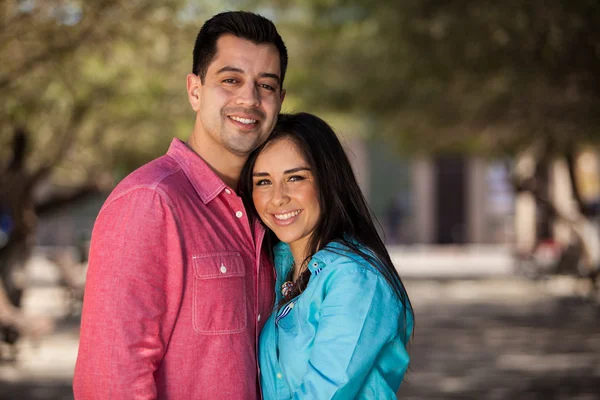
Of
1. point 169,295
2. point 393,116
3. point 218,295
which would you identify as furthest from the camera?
point 393,116

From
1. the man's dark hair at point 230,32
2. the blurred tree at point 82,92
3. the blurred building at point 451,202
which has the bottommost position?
the blurred building at point 451,202

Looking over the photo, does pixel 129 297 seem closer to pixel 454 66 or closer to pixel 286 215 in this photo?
pixel 286 215

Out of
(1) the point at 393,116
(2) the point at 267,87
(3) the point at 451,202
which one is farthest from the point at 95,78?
(3) the point at 451,202

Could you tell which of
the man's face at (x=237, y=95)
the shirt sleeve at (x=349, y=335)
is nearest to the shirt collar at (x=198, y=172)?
the man's face at (x=237, y=95)

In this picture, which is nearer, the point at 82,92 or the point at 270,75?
the point at 270,75

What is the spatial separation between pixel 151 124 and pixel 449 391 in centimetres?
787

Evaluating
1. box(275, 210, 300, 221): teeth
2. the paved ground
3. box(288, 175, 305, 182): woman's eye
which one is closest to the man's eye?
box(288, 175, 305, 182): woman's eye

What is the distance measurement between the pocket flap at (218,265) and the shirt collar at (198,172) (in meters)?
0.22

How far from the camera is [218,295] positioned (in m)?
2.78

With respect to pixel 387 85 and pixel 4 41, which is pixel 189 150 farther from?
pixel 387 85

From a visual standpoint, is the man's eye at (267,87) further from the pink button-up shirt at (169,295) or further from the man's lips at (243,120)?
the pink button-up shirt at (169,295)

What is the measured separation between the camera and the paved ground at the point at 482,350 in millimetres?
9422

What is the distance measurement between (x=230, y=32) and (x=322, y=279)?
0.96 metres

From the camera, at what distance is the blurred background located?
8359 millimetres
